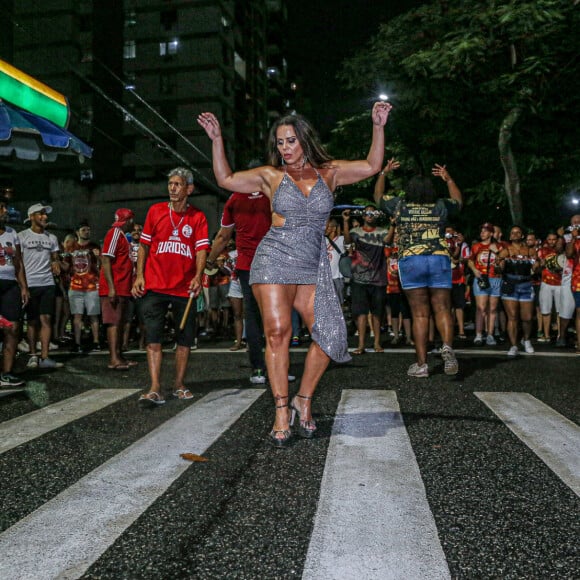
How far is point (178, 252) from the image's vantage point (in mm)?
5555

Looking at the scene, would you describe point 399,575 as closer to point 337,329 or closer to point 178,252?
point 337,329

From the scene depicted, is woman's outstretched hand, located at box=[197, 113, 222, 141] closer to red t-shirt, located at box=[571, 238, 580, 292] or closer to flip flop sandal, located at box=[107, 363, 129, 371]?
flip flop sandal, located at box=[107, 363, 129, 371]

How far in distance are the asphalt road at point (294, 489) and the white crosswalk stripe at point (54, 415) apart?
1.1 inches

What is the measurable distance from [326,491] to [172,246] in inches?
130

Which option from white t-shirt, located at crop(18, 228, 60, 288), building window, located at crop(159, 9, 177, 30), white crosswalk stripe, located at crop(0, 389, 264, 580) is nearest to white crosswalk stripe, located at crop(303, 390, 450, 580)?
white crosswalk stripe, located at crop(0, 389, 264, 580)

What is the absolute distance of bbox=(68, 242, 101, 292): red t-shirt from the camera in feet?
31.8

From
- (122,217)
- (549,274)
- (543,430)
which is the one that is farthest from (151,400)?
(549,274)

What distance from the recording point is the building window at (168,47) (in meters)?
53.7

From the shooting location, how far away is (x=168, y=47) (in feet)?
177

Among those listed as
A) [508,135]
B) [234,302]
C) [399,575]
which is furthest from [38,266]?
[508,135]

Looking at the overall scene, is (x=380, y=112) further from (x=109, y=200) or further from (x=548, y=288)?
(x=109, y=200)

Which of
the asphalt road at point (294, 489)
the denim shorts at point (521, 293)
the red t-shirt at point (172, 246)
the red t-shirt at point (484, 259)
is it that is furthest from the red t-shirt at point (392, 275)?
the red t-shirt at point (172, 246)

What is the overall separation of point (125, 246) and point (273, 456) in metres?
5.30

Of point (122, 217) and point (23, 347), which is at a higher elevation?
point (122, 217)
